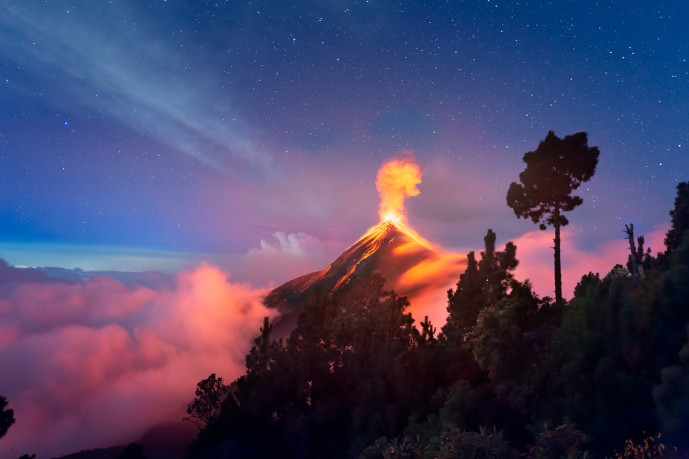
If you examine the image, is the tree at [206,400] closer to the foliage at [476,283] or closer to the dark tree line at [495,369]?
the dark tree line at [495,369]

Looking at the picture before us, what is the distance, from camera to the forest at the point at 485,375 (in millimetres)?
13039

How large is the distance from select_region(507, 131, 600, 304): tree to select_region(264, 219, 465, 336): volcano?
101252 mm

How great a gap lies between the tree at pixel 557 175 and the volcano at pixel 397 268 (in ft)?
332

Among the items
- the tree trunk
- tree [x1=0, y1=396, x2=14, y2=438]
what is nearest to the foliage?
the tree trunk

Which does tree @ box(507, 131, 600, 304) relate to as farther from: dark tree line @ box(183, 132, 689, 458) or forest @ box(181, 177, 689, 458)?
forest @ box(181, 177, 689, 458)

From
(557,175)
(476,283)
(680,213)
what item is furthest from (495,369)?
(680,213)

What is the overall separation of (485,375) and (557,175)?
16.1 metres

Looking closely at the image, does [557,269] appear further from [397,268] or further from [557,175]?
[397,268]

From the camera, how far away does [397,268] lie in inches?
6727

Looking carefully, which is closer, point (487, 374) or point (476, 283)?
point (487, 374)

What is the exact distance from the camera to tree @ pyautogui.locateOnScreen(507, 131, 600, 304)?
28.9 metres

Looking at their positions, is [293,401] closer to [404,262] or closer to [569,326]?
[569,326]

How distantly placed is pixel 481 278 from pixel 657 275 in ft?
35.2

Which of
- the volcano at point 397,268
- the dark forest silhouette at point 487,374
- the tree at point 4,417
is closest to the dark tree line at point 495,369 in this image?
the dark forest silhouette at point 487,374
